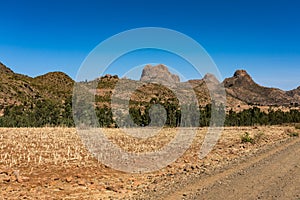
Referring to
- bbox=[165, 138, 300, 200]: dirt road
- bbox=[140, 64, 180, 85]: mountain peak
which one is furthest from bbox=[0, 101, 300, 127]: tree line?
bbox=[165, 138, 300, 200]: dirt road

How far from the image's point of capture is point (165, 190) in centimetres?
954

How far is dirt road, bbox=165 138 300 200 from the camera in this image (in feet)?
28.3

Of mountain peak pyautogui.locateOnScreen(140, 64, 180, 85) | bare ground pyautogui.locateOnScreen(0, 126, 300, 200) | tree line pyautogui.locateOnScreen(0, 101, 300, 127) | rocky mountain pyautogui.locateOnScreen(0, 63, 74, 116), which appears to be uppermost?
rocky mountain pyautogui.locateOnScreen(0, 63, 74, 116)

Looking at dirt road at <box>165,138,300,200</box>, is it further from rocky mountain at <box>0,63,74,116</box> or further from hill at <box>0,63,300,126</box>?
rocky mountain at <box>0,63,74,116</box>

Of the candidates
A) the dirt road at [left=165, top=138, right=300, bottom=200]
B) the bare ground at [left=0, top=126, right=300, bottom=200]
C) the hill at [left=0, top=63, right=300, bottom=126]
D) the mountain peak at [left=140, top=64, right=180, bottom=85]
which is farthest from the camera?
the hill at [left=0, top=63, right=300, bottom=126]

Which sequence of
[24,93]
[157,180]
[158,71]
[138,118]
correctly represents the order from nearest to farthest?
[157,180]
[158,71]
[138,118]
[24,93]

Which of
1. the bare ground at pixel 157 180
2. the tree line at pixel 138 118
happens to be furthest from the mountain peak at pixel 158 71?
the tree line at pixel 138 118

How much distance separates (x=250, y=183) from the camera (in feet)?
32.5

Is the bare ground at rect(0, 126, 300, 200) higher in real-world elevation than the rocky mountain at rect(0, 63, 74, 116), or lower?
lower

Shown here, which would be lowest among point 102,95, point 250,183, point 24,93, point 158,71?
point 250,183

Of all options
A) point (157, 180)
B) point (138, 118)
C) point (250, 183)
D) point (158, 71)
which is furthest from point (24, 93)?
point (250, 183)

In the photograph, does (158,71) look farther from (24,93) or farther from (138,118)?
(24,93)

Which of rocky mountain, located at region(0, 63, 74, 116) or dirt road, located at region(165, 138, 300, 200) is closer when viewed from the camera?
dirt road, located at region(165, 138, 300, 200)

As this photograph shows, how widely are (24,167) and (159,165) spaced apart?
5.90 metres
